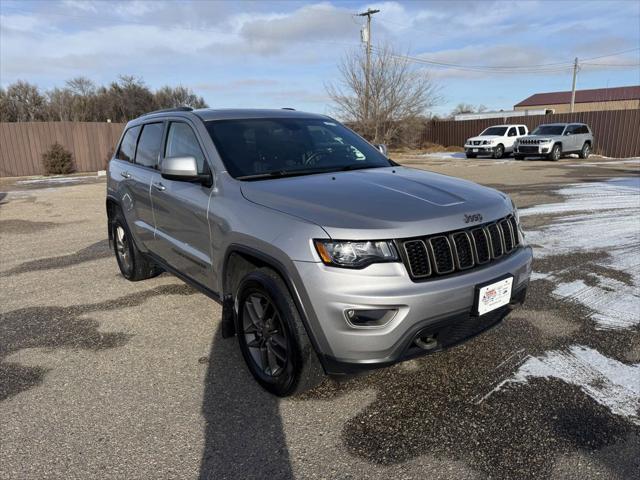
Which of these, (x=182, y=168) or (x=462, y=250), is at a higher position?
(x=182, y=168)

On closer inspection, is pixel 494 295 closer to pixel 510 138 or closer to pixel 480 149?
pixel 480 149

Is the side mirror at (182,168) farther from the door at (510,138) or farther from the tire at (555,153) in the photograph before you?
the door at (510,138)

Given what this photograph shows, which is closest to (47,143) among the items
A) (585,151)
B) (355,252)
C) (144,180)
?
(144,180)

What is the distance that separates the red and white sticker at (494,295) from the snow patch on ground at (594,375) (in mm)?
597

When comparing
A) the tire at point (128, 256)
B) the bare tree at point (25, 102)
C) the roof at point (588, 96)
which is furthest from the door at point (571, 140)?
the roof at point (588, 96)

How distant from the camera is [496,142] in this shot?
83.4 ft

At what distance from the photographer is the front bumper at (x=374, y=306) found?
2500 mm

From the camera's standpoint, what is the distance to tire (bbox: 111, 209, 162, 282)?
207 inches

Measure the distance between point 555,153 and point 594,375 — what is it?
22.2m

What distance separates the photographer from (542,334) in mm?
3852

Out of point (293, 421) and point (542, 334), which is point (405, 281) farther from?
point (542, 334)

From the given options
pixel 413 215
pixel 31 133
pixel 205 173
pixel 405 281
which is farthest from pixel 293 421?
pixel 31 133

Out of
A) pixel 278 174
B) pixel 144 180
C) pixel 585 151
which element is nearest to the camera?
pixel 278 174

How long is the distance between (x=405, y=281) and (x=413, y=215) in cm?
39
